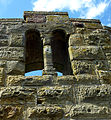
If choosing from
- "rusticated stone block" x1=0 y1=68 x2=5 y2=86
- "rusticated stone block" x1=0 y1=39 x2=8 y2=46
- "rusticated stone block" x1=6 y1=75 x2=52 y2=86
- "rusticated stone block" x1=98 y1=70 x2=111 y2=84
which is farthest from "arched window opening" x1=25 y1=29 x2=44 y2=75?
"rusticated stone block" x1=98 y1=70 x2=111 y2=84

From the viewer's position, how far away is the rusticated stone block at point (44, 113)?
256 cm

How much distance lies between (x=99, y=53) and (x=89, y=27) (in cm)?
105

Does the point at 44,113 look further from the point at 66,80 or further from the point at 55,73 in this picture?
the point at 55,73

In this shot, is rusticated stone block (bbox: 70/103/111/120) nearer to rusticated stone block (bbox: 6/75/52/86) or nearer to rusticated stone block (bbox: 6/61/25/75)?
rusticated stone block (bbox: 6/75/52/86)

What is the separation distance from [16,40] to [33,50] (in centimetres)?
124

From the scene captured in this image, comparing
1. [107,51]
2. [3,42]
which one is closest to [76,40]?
[107,51]

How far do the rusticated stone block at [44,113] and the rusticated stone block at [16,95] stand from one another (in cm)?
21

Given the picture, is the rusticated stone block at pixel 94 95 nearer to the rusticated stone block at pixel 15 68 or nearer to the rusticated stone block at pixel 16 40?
the rusticated stone block at pixel 15 68

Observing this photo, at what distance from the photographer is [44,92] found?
9.31 ft

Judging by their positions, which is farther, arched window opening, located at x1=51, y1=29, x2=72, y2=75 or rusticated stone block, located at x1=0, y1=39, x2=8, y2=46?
arched window opening, located at x1=51, y1=29, x2=72, y2=75

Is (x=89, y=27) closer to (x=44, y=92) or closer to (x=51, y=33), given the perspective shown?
(x=51, y=33)

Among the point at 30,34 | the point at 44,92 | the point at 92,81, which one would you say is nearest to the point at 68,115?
the point at 44,92

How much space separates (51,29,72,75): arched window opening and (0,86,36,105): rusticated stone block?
76.7 inches

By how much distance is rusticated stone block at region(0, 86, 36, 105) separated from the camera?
8.98ft
